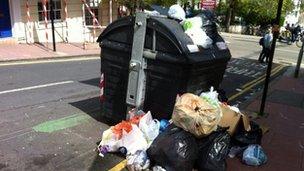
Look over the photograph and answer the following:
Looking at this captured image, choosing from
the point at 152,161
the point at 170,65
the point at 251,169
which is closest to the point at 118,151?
the point at 152,161

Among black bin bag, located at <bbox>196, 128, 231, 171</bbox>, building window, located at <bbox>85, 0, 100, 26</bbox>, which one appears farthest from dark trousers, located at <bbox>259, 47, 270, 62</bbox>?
black bin bag, located at <bbox>196, 128, 231, 171</bbox>

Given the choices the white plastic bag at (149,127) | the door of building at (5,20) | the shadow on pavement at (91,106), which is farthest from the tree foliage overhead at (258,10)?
the white plastic bag at (149,127)

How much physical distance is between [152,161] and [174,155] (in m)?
0.42

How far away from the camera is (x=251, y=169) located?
5.21 m

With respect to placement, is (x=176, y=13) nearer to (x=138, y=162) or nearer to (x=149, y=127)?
(x=149, y=127)

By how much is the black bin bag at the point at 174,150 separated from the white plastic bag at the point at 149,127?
0.35 m

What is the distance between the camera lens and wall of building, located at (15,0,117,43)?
1706 cm

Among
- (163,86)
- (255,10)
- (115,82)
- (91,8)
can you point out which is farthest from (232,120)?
(255,10)

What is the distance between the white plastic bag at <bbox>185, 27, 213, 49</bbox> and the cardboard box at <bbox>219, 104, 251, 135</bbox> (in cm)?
103

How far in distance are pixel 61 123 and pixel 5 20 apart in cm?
1126

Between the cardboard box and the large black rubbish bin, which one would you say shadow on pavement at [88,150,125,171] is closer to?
the large black rubbish bin

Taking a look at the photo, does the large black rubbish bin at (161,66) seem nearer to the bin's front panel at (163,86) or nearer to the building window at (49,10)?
the bin's front panel at (163,86)

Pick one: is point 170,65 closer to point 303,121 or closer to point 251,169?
point 251,169

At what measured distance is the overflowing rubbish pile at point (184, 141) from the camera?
481 centimetres
